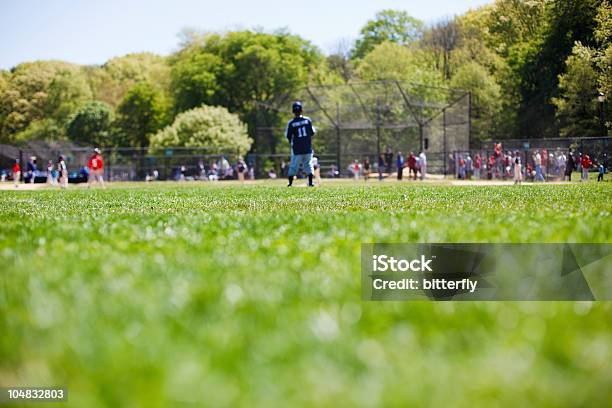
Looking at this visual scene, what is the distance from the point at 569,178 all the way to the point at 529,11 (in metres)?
39.6

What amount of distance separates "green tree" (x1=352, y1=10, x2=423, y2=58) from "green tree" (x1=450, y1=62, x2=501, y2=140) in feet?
106

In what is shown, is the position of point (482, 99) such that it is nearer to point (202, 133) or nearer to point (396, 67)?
point (396, 67)

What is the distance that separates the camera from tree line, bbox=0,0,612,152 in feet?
178

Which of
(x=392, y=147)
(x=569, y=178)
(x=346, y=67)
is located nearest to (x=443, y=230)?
(x=569, y=178)

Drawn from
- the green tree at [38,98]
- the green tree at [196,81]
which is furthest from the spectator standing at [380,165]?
the green tree at [38,98]

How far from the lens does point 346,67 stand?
94.6 meters

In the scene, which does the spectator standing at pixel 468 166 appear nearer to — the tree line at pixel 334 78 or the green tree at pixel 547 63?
the tree line at pixel 334 78

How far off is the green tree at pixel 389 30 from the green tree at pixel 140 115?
29359 mm

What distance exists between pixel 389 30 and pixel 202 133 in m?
44.9

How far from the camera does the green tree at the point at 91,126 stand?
3556 inches

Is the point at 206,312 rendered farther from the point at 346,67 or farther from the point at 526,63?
the point at 346,67

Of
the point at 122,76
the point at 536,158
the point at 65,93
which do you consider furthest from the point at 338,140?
the point at 122,76

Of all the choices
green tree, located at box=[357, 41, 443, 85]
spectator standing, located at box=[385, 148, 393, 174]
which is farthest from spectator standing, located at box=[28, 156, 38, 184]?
green tree, located at box=[357, 41, 443, 85]

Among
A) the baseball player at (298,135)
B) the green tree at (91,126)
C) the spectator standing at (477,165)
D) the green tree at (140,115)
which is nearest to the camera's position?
the baseball player at (298,135)
